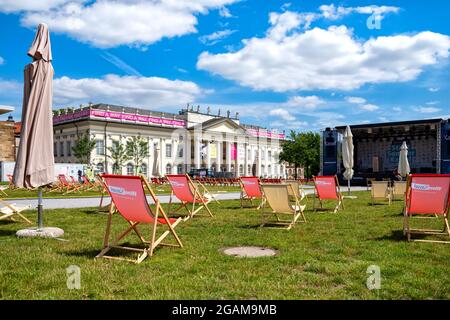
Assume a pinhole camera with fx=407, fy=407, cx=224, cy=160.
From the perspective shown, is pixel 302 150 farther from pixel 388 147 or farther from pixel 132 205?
pixel 132 205

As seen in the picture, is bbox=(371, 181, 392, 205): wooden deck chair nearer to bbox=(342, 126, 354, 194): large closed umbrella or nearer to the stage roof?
bbox=(342, 126, 354, 194): large closed umbrella

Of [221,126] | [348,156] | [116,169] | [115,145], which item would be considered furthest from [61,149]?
[348,156]

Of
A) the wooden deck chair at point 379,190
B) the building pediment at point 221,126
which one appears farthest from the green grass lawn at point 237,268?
the building pediment at point 221,126

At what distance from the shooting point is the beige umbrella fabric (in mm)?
6262

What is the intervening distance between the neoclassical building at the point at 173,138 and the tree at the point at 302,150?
5.07 m

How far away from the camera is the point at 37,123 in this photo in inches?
248

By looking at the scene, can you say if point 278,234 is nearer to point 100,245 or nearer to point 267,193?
point 267,193

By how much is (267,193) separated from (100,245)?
128 inches

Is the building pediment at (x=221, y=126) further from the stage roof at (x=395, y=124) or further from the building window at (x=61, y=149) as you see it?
the stage roof at (x=395, y=124)

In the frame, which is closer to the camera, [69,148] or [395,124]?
[395,124]

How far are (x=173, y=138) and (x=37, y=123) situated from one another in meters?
53.2

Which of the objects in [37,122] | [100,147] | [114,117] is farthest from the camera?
[114,117]
